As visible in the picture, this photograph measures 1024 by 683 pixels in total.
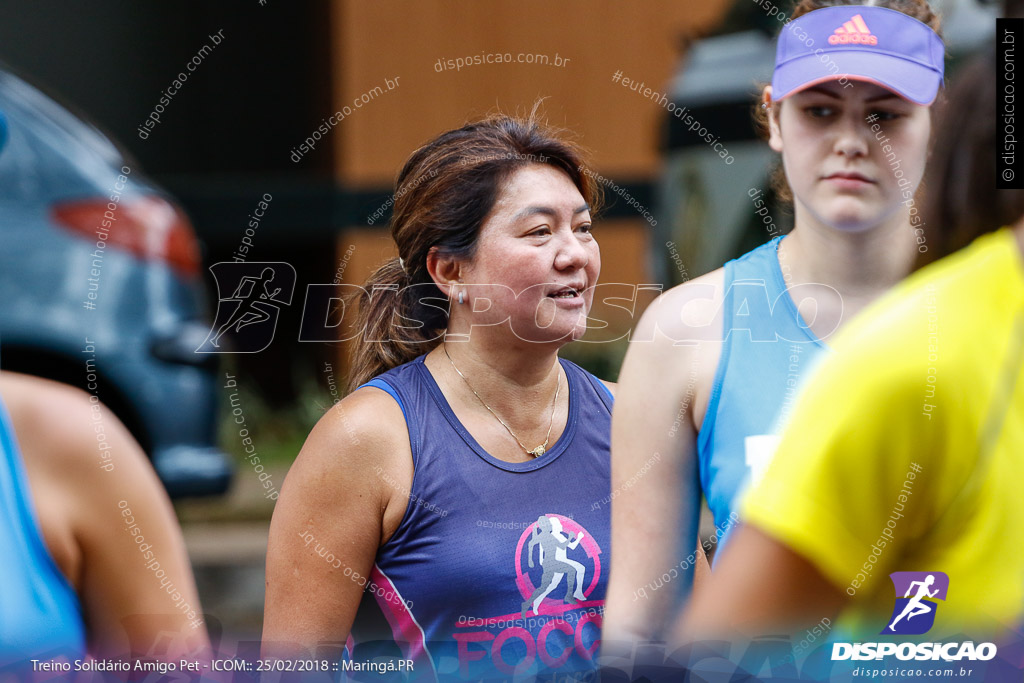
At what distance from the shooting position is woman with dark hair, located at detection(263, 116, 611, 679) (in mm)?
1469

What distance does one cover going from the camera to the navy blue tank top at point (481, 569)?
1466 millimetres

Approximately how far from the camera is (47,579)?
1.22 m

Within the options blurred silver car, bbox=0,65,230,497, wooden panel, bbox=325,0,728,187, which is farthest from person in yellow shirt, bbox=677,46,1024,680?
blurred silver car, bbox=0,65,230,497

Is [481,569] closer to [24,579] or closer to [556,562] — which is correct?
[556,562]

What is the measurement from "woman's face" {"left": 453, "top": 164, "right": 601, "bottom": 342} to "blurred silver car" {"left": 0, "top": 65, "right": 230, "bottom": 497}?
32.6 inches

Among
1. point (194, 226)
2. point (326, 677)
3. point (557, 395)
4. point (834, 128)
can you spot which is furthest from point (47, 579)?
point (194, 226)

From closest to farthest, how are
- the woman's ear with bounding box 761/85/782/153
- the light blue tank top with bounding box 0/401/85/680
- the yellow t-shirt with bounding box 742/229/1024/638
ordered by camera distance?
the yellow t-shirt with bounding box 742/229/1024/638
the light blue tank top with bounding box 0/401/85/680
the woman's ear with bounding box 761/85/782/153

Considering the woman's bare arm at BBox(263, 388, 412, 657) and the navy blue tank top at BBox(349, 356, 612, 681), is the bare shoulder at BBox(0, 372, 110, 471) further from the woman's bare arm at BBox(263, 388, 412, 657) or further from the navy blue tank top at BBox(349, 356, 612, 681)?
the navy blue tank top at BBox(349, 356, 612, 681)

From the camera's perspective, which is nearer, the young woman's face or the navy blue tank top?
the young woman's face

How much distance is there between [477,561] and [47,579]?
560mm

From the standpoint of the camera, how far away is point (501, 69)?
2.20m

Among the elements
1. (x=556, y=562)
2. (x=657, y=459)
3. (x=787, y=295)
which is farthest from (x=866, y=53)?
(x=556, y=562)

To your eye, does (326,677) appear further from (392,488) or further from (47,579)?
(47,579)

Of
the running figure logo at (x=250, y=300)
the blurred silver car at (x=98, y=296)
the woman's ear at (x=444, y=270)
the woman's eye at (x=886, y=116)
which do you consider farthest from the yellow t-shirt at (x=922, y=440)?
the blurred silver car at (x=98, y=296)
